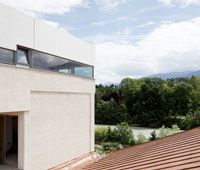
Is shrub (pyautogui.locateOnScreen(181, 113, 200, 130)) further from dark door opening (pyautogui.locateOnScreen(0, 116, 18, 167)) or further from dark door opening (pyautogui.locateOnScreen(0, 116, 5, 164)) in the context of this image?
dark door opening (pyautogui.locateOnScreen(0, 116, 5, 164))

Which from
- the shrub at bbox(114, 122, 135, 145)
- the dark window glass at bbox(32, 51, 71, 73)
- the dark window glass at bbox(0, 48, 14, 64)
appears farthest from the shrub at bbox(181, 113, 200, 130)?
the dark window glass at bbox(0, 48, 14, 64)

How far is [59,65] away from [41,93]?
7.92 feet

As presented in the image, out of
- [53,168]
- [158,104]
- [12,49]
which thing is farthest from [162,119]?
[12,49]

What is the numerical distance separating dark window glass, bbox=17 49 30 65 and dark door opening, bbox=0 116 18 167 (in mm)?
3414

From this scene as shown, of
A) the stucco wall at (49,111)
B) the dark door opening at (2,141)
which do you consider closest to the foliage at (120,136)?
the stucco wall at (49,111)

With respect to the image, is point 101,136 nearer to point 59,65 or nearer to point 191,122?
point 191,122

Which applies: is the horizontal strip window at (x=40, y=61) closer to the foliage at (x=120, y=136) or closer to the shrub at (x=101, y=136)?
the foliage at (x=120, y=136)

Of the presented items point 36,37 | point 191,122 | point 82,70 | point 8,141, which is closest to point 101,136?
point 191,122

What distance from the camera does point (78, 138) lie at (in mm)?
20828

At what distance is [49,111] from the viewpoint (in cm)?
1744

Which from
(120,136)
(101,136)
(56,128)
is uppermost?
(56,128)

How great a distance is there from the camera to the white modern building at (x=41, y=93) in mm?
14195

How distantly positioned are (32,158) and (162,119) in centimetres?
4055

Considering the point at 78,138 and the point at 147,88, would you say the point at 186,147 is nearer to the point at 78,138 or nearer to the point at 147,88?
the point at 78,138
